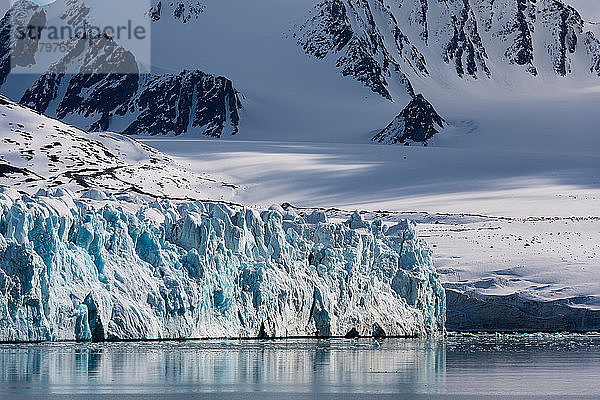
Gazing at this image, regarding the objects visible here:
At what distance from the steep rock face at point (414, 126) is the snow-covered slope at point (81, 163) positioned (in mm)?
57536

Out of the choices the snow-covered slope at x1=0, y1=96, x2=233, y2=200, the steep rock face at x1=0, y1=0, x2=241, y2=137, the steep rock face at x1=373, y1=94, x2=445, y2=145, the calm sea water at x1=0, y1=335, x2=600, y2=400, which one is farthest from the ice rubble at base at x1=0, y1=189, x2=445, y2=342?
the steep rock face at x1=0, y1=0, x2=241, y2=137

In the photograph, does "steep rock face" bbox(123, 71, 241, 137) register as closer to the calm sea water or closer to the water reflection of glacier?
the calm sea water

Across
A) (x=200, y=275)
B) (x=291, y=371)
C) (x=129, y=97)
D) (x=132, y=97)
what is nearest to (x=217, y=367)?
(x=291, y=371)

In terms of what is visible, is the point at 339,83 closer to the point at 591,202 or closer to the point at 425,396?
the point at 591,202

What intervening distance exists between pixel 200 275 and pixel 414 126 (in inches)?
5554

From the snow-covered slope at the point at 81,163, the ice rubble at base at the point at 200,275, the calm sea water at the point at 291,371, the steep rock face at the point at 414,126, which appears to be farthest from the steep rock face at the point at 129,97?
the calm sea water at the point at 291,371

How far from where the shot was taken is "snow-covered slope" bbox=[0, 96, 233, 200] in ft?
317

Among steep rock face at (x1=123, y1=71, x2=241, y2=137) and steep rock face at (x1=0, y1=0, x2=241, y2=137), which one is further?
steep rock face at (x1=0, y1=0, x2=241, y2=137)

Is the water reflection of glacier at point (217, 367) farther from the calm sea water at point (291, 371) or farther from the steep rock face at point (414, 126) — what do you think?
the steep rock face at point (414, 126)

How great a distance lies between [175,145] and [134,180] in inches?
1435

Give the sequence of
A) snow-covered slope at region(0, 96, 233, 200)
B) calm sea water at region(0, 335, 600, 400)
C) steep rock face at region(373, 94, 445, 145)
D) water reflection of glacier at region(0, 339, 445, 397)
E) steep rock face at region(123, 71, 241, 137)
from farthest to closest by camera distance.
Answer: steep rock face at region(123, 71, 241, 137) → steep rock face at region(373, 94, 445, 145) → snow-covered slope at region(0, 96, 233, 200) → water reflection of glacier at region(0, 339, 445, 397) → calm sea water at region(0, 335, 600, 400)

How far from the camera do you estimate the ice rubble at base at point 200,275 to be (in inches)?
1297

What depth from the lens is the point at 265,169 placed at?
124875 mm

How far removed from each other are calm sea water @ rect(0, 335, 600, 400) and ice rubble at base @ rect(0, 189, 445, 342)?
89cm
